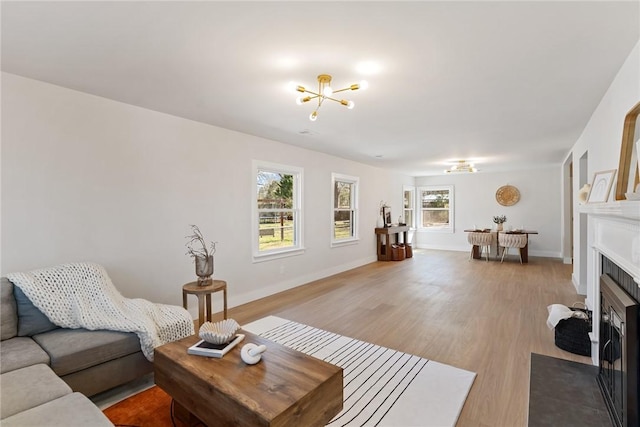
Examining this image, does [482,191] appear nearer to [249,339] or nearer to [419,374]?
[419,374]

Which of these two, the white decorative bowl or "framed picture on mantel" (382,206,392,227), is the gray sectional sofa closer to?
the white decorative bowl

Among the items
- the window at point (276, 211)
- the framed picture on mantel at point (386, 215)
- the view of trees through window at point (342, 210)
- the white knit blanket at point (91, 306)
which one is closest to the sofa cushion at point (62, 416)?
the white knit blanket at point (91, 306)

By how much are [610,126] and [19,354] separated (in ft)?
15.6

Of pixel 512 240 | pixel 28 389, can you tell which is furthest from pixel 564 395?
pixel 512 240

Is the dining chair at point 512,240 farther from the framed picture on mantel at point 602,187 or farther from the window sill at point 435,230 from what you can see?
the framed picture on mantel at point 602,187

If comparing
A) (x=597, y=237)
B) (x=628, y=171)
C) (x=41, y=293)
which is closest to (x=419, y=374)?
(x=597, y=237)

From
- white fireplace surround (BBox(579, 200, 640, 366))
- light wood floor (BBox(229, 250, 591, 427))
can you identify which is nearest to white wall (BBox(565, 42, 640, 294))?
white fireplace surround (BBox(579, 200, 640, 366))

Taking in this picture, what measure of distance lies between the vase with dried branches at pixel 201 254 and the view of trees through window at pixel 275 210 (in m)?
1.00

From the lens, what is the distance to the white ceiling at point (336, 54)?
5.50ft

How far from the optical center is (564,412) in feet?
6.54

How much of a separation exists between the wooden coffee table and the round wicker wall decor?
8.51 m

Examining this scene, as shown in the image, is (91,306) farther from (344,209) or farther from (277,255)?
(344,209)

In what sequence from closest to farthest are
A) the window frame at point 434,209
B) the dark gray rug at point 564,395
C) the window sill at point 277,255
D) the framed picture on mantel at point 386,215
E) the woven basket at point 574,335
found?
the dark gray rug at point 564,395
the woven basket at point 574,335
the window sill at point 277,255
the framed picture on mantel at point 386,215
the window frame at point 434,209

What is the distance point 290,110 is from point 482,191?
751 cm
